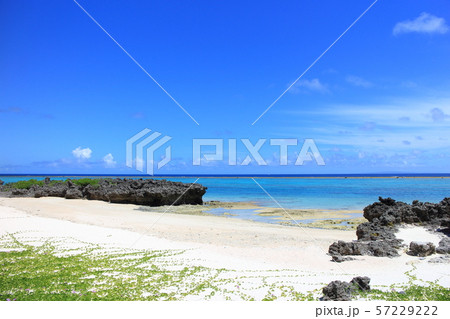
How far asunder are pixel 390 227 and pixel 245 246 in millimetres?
6334

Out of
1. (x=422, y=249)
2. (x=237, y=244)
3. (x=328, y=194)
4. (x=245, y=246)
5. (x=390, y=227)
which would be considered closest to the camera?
(x=422, y=249)

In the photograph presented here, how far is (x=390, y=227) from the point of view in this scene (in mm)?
16641

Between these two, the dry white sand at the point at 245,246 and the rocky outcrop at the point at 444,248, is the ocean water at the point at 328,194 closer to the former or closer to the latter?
the dry white sand at the point at 245,246

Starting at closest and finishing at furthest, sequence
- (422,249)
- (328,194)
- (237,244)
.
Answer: (422,249), (237,244), (328,194)

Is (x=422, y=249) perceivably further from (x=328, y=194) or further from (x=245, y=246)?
(x=328, y=194)

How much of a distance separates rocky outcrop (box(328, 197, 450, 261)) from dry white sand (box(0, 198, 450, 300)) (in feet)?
1.76

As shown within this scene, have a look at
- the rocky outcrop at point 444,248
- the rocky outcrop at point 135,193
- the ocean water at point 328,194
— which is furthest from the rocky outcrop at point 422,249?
the rocky outcrop at point 135,193

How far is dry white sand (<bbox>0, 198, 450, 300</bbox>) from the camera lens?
35.3 ft

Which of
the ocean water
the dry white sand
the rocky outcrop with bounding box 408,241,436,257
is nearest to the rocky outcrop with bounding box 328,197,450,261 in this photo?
the rocky outcrop with bounding box 408,241,436,257

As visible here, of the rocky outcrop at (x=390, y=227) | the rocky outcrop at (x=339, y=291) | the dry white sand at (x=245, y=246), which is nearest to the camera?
the rocky outcrop at (x=339, y=291)

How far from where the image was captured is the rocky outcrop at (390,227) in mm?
13281

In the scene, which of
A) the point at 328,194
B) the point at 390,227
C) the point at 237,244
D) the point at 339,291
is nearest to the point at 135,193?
the point at 237,244

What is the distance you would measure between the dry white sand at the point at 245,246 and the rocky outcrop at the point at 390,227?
536 millimetres

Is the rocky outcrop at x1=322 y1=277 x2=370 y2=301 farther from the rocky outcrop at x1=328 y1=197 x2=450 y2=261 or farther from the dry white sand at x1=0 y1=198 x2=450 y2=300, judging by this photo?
the rocky outcrop at x1=328 y1=197 x2=450 y2=261
